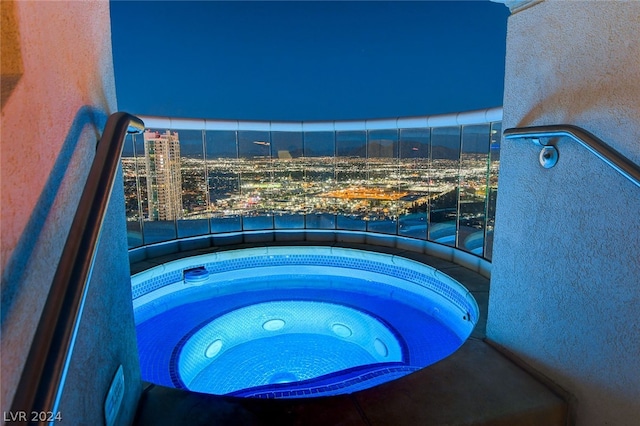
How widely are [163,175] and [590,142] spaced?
6455mm

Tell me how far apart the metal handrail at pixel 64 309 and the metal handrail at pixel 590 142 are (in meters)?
1.79

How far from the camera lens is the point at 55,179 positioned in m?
0.92

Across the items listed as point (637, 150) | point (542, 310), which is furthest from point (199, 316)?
point (637, 150)

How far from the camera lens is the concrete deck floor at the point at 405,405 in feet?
5.45

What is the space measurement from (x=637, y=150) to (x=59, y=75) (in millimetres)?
2076

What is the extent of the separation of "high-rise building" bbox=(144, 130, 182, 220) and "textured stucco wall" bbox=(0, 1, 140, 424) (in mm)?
5030

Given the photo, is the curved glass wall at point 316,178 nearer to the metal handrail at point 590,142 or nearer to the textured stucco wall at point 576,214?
the textured stucco wall at point 576,214

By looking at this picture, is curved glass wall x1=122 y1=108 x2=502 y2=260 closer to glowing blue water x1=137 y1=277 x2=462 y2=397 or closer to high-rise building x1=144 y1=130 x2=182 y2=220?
high-rise building x1=144 y1=130 x2=182 y2=220

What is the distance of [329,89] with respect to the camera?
28891 millimetres

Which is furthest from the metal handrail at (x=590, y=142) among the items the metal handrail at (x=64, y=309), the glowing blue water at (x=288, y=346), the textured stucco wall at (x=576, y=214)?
the glowing blue water at (x=288, y=346)

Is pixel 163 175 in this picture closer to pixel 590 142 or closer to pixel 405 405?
pixel 405 405

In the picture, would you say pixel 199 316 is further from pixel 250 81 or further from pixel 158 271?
pixel 250 81

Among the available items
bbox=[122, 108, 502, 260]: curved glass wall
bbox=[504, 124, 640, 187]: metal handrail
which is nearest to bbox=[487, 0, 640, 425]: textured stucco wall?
bbox=[504, 124, 640, 187]: metal handrail

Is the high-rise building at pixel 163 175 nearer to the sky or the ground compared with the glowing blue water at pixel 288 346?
nearer to the sky
